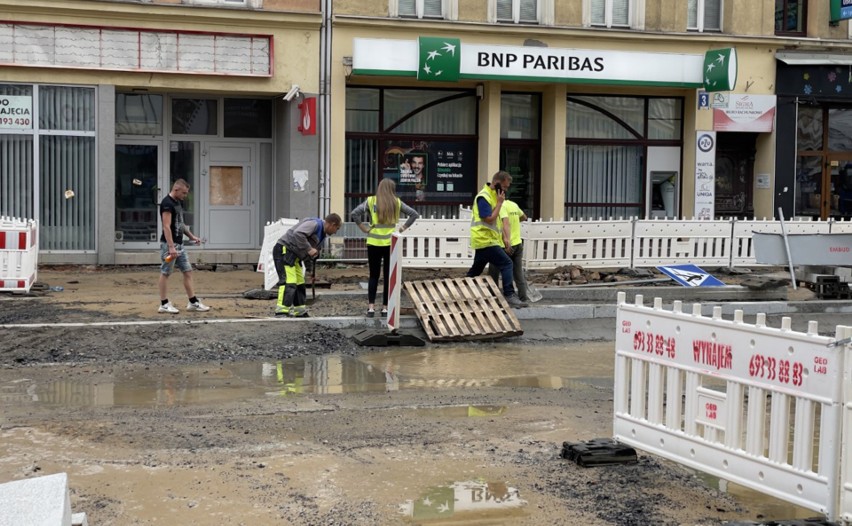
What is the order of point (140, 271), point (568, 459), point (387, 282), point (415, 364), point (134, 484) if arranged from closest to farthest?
point (134, 484) < point (568, 459) < point (415, 364) < point (387, 282) < point (140, 271)

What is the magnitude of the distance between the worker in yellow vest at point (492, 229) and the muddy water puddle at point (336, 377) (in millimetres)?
1656

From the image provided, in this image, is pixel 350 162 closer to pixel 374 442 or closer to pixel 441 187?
pixel 441 187

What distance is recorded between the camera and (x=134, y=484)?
6465mm

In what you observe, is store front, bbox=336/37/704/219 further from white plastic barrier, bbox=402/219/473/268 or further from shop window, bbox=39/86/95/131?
shop window, bbox=39/86/95/131

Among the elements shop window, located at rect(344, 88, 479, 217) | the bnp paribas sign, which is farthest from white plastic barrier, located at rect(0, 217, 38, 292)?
shop window, located at rect(344, 88, 479, 217)

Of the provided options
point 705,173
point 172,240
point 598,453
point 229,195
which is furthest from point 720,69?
point 598,453

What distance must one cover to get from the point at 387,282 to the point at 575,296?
347cm

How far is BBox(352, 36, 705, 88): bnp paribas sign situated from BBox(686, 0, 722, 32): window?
104 centimetres

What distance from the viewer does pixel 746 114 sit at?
23.1 meters

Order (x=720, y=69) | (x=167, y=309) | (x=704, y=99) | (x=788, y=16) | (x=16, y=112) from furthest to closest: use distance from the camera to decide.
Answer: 1. (x=788, y=16)
2. (x=704, y=99)
3. (x=720, y=69)
4. (x=16, y=112)
5. (x=167, y=309)

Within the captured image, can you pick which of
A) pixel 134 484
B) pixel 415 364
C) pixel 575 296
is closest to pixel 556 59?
pixel 575 296

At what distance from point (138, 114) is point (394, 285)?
34.5 feet

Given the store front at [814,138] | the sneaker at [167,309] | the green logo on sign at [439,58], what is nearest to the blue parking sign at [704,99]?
the store front at [814,138]

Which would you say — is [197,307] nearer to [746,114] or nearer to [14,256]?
[14,256]
